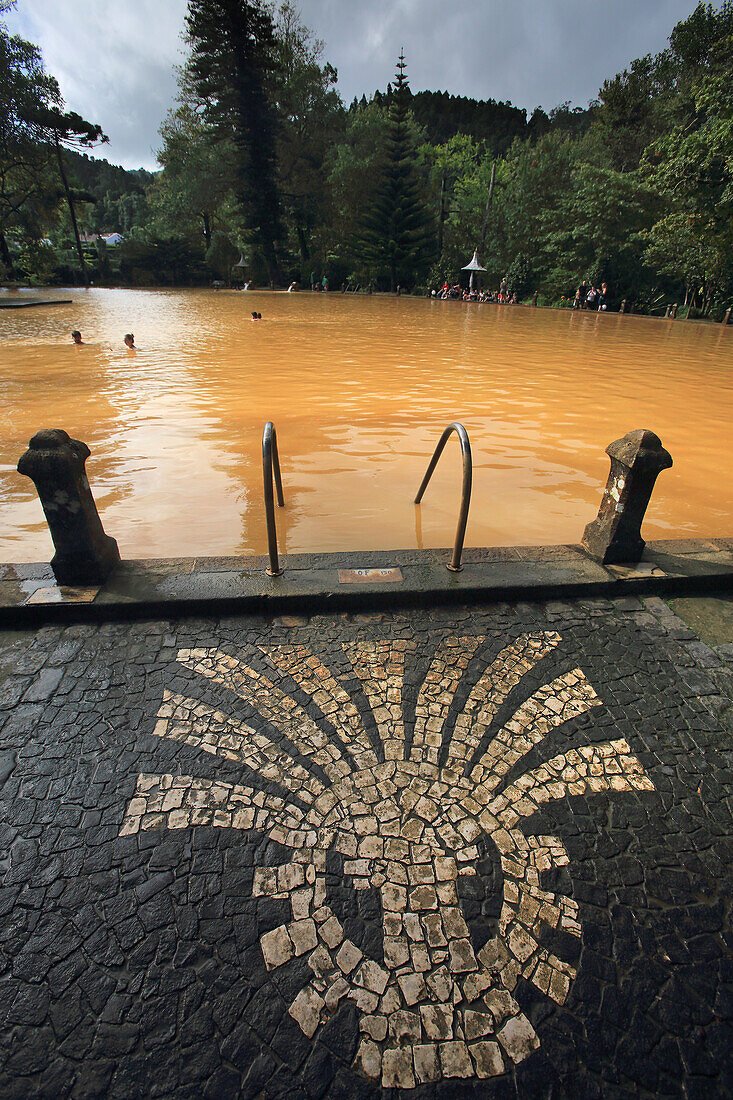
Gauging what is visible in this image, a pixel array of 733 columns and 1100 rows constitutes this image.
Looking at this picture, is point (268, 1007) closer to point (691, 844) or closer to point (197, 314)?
point (691, 844)

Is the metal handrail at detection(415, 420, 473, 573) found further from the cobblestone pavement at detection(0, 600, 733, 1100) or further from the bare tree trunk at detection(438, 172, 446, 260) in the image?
the bare tree trunk at detection(438, 172, 446, 260)

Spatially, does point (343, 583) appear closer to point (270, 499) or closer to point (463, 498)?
point (270, 499)

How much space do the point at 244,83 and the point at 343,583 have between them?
2023 inches

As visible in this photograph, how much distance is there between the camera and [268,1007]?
65.8 inches

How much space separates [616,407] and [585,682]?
316 inches

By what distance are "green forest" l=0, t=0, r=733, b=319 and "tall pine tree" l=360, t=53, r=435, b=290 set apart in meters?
0.13

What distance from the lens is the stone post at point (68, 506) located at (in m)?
3.03

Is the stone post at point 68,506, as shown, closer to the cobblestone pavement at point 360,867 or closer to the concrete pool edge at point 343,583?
the concrete pool edge at point 343,583

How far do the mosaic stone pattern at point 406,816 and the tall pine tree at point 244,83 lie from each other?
4904 cm

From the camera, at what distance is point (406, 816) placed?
220cm

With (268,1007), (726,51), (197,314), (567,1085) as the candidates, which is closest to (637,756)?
(567,1085)

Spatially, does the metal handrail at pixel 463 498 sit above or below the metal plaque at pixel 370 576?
above

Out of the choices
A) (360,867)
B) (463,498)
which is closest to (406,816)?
(360,867)

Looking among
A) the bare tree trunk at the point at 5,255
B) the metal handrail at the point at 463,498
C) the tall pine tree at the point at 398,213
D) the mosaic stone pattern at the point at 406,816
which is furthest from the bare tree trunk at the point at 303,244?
the mosaic stone pattern at the point at 406,816
